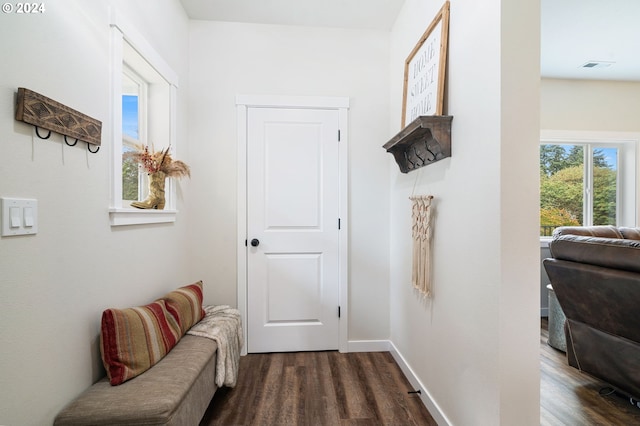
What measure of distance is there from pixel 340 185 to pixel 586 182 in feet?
11.2

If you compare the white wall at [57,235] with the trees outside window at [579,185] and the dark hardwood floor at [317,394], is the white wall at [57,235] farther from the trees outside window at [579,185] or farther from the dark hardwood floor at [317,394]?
the trees outside window at [579,185]

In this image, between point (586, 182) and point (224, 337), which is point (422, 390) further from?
point (586, 182)

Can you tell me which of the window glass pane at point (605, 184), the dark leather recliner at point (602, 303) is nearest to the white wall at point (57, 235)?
the dark leather recliner at point (602, 303)

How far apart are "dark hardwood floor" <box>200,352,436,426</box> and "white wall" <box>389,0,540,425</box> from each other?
1.06 ft

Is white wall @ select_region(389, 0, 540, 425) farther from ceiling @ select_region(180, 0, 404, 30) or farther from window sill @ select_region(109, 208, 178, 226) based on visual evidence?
window sill @ select_region(109, 208, 178, 226)

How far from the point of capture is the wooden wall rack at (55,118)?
0.95 meters

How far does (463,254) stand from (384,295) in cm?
129

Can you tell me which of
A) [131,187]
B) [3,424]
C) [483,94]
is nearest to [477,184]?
[483,94]

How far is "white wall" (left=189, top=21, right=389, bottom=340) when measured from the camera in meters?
2.49

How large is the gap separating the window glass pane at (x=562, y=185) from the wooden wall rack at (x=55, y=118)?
4.50m

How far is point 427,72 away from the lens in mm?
1797

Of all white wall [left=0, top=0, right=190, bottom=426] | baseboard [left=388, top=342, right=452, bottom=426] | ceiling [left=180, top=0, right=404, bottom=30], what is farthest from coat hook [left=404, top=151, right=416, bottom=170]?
white wall [left=0, top=0, right=190, bottom=426]

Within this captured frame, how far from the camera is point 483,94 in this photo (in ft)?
4.15

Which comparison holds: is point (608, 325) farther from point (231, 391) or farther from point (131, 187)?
point (131, 187)
